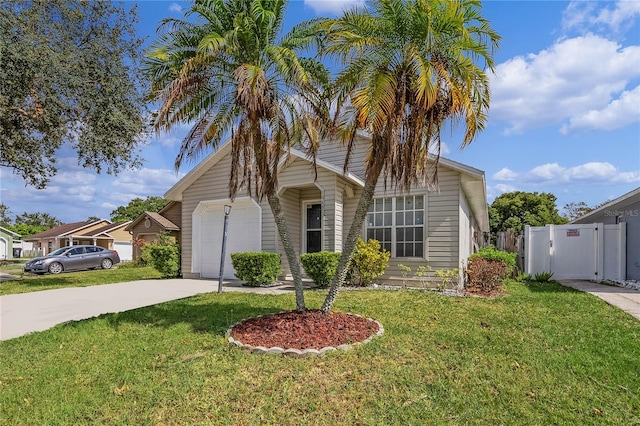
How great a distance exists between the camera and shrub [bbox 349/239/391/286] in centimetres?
1001

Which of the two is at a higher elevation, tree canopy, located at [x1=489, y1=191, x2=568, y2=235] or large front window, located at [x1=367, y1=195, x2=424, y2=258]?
tree canopy, located at [x1=489, y1=191, x2=568, y2=235]

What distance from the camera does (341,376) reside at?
12.8 ft

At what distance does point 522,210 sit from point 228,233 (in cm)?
2848

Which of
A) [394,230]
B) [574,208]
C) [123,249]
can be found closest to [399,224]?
[394,230]

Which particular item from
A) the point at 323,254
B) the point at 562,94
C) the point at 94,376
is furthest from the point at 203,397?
the point at 562,94

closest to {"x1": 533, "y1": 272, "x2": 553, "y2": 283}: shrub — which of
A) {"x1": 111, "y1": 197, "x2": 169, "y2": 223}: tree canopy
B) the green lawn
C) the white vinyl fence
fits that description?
the white vinyl fence

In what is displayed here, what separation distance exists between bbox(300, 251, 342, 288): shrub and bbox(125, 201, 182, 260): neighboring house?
16.6 meters

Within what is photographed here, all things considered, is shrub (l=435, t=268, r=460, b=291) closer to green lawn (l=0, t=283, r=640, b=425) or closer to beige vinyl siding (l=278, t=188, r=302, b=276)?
green lawn (l=0, t=283, r=640, b=425)

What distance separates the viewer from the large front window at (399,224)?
10766 mm

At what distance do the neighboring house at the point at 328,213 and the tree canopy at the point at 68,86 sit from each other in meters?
3.02

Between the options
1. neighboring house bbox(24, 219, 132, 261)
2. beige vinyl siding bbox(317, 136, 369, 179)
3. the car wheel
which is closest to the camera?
beige vinyl siding bbox(317, 136, 369, 179)

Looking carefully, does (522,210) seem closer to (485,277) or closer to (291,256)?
(485,277)

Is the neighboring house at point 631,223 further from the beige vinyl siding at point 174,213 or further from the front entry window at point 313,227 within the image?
the beige vinyl siding at point 174,213

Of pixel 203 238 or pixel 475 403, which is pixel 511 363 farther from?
pixel 203 238
